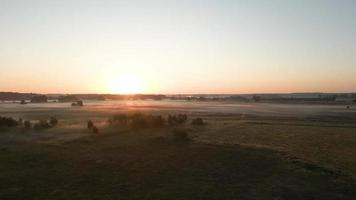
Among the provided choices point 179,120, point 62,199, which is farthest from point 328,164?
point 179,120

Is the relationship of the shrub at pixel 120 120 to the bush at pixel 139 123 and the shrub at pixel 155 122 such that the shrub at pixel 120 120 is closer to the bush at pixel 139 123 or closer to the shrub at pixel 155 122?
the bush at pixel 139 123

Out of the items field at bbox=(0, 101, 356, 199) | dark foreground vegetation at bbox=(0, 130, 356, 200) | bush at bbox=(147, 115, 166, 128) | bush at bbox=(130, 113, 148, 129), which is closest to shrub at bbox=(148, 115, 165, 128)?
bush at bbox=(147, 115, 166, 128)

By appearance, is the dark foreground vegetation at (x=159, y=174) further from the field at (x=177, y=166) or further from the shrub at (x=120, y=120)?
the shrub at (x=120, y=120)

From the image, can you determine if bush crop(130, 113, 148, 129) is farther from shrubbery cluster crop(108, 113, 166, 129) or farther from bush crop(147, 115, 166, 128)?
bush crop(147, 115, 166, 128)

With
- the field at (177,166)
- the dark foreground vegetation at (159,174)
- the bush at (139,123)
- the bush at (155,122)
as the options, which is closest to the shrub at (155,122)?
the bush at (155,122)

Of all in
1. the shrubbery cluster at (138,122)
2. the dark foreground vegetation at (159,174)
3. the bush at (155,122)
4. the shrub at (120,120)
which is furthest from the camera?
the shrub at (120,120)

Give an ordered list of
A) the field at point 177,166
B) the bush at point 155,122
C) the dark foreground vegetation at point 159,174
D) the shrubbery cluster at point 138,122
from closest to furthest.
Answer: the dark foreground vegetation at point 159,174 → the field at point 177,166 → the shrubbery cluster at point 138,122 → the bush at point 155,122

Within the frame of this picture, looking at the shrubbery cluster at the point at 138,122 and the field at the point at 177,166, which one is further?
the shrubbery cluster at the point at 138,122

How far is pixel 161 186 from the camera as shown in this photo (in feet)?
46.9

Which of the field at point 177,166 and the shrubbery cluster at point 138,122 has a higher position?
the shrubbery cluster at point 138,122

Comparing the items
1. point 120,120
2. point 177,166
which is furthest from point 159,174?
point 120,120

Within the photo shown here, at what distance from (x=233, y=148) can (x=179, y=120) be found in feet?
51.6

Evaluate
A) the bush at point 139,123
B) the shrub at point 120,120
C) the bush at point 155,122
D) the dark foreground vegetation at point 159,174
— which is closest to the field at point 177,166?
the dark foreground vegetation at point 159,174

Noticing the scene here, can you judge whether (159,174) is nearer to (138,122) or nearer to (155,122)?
(138,122)
